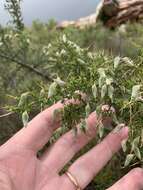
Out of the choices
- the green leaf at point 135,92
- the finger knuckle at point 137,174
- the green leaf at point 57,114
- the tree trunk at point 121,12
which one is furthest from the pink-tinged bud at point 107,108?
the tree trunk at point 121,12

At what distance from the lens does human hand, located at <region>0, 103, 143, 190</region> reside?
316cm

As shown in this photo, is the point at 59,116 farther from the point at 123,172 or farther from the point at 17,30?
the point at 17,30

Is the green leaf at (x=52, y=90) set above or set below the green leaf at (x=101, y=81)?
below

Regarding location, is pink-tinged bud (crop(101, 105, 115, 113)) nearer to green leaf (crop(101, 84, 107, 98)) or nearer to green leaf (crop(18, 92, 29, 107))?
green leaf (crop(101, 84, 107, 98))

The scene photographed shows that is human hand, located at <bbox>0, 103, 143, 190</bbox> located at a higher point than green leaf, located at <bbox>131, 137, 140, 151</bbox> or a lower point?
lower

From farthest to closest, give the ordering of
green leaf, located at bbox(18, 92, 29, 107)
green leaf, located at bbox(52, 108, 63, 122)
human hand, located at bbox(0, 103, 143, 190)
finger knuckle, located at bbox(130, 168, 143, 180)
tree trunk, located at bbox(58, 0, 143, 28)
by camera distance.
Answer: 1. tree trunk, located at bbox(58, 0, 143, 28)
2. human hand, located at bbox(0, 103, 143, 190)
3. finger knuckle, located at bbox(130, 168, 143, 180)
4. green leaf, located at bbox(52, 108, 63, 122)
5. green leaf, located at bbox(18, 92, 29, 107)

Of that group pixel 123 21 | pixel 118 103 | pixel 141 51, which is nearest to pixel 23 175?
pixel 118 103

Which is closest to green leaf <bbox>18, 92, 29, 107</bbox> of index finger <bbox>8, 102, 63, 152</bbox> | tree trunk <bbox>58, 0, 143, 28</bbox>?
index finger <bbox>8, 102, 63, 152</bbox>

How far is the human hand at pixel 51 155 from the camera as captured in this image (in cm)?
316

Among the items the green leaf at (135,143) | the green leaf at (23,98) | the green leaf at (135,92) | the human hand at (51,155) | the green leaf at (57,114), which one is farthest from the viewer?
the human hand at (51,155)

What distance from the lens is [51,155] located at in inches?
129

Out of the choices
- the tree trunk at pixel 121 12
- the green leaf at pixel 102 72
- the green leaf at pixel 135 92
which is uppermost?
the green leaf at pixel 102 72

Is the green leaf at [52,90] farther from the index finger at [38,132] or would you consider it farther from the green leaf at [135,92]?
the index finger at [38,132]

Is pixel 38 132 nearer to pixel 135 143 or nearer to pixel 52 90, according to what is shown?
pixel 52 90
